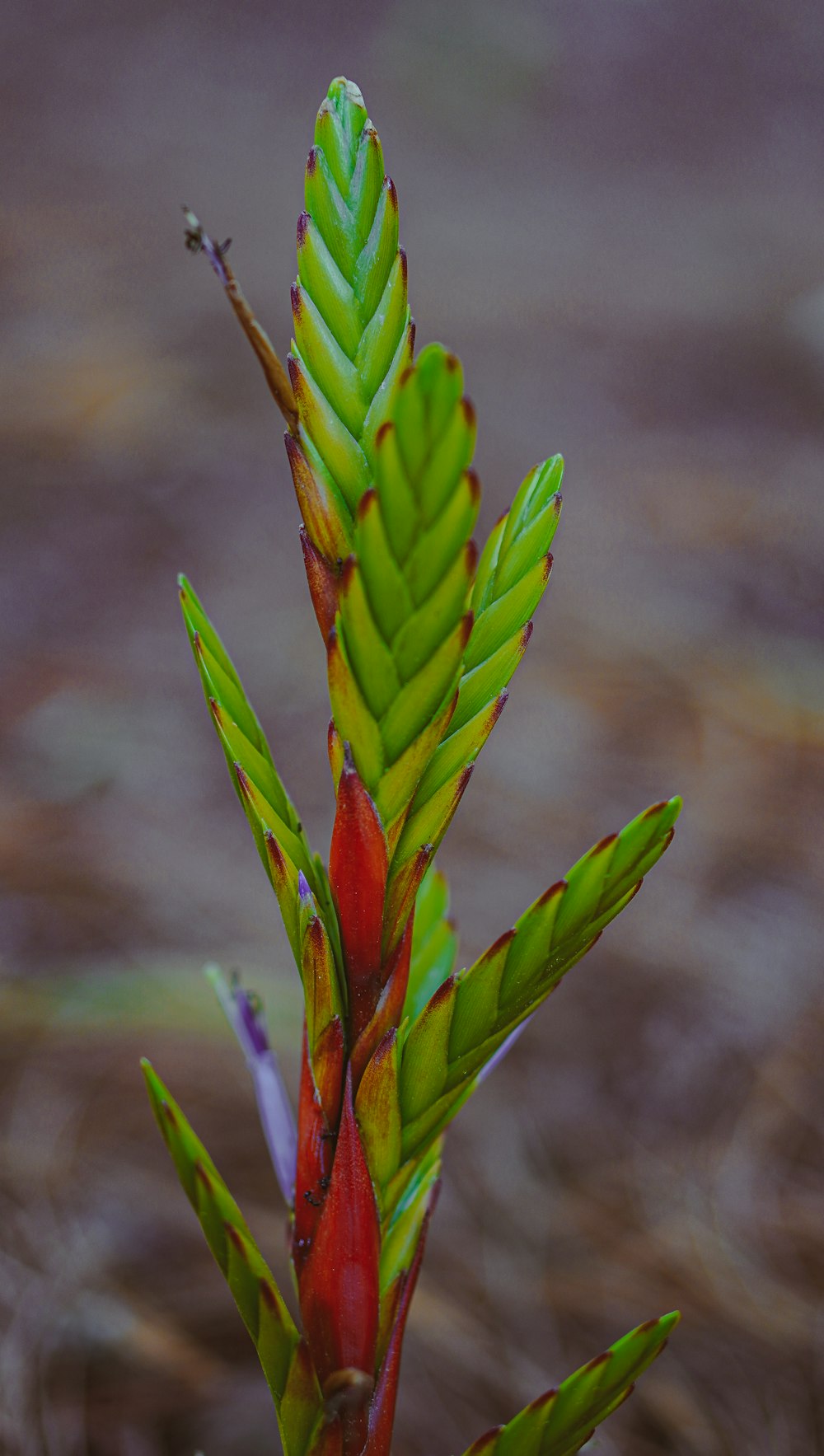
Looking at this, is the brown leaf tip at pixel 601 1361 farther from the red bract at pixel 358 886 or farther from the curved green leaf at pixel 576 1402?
A: the red bract at pixel 358 886

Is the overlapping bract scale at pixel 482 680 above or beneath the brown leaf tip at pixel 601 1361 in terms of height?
above

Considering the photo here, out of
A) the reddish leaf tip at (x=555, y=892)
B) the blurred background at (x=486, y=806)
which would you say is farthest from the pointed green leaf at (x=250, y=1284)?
the blurred background at (x=486, y=806)

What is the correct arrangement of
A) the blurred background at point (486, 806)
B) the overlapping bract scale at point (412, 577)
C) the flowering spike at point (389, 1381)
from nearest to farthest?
1. the overlapping bract scale at point (412, 577)
2. the flowering spike at point (389, 1381)
3. the blurred background at point (486, 806)

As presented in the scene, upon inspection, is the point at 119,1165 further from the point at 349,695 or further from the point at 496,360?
the point at 496,360

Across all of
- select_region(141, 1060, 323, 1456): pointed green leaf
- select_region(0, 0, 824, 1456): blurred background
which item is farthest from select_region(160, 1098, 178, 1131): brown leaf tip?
select_region(0, 0, 824, 1456): blurred background

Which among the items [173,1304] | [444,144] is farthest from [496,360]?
[173,1304]

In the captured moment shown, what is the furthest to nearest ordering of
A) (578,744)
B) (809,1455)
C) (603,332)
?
(603,332) → (578,744) → (809,1455)

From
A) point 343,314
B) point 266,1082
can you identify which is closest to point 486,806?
point 266,1082
